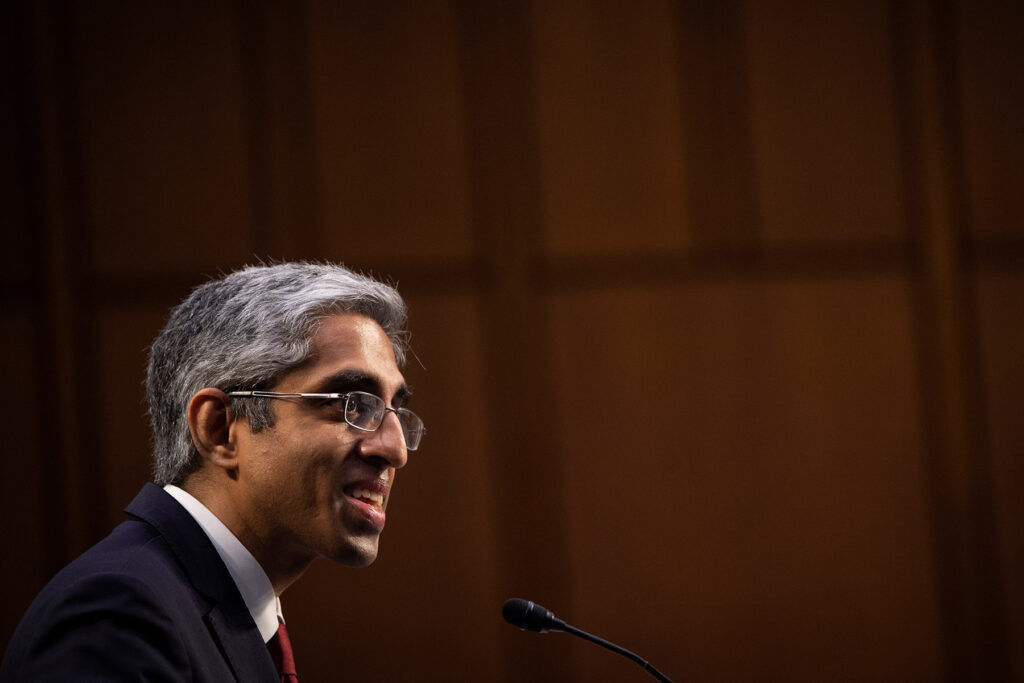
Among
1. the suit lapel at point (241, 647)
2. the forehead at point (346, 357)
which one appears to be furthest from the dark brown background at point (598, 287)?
the suit lapel at point (241, 647)

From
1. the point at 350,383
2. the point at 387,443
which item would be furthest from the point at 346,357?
the point at 387,443

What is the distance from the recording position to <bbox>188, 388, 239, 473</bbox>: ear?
1431 millimetres

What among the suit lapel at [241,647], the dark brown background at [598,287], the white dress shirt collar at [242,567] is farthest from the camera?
the dark brown background at [598,287]

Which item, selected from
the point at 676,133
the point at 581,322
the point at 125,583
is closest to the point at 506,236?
the point at 581,322

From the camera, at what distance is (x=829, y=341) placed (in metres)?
3.14

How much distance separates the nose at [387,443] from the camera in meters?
1.45

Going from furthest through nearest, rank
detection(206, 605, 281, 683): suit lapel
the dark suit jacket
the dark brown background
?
the dark brown background → detection(206, 605, 281, 683): suit lapel → the dark suit jacket

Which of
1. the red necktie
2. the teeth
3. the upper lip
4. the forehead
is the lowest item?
the red necktie

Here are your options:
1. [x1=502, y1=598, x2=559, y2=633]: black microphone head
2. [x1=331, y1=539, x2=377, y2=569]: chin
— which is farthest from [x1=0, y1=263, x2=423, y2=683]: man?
[x1=502, y1=598, x2=559, y2=633]: black microphone head

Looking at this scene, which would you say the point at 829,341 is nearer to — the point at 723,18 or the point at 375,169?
the point at 723,18

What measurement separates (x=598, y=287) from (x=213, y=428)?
1859 millimetres

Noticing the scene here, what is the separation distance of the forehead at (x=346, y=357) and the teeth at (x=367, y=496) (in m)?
0.15

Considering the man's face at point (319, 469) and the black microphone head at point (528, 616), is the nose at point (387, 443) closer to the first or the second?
the man's face at point (319, 469)

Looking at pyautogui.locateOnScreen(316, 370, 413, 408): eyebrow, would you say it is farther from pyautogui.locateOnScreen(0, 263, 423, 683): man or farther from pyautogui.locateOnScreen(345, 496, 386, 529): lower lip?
pyautogui.locateOnScreen(345, 496, 386, 529): lower lip
